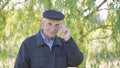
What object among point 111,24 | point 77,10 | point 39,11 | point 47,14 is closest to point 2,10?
point 39,11

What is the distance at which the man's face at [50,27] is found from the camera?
→ 2.30 metres

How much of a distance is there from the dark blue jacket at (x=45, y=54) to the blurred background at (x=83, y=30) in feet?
4.45

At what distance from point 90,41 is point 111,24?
325 mm

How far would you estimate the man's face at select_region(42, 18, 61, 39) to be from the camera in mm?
2305

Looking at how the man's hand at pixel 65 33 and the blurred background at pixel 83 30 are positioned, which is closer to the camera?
the man's hand at pixel 65 33

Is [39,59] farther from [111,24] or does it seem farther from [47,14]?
[111,24]

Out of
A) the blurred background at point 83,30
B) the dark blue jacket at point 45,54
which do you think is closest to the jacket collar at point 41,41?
the dark blue jacket at point 45,54

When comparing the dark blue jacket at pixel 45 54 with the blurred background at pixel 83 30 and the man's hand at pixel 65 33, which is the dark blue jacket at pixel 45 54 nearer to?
the man's hand at pixel 65 33

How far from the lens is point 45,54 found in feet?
7.62

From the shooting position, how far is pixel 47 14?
235cm

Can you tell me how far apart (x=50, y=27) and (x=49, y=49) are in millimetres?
147

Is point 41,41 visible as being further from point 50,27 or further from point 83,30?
point 83,30

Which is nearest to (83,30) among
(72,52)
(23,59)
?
(72,52)

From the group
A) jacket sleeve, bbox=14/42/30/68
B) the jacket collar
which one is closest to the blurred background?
the jacket collar
